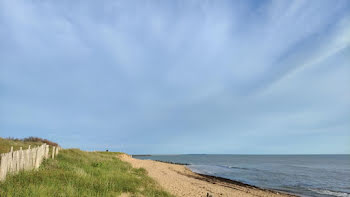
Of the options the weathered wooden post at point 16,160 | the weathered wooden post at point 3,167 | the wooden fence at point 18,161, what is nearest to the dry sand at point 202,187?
the wooden fence at point 18,161

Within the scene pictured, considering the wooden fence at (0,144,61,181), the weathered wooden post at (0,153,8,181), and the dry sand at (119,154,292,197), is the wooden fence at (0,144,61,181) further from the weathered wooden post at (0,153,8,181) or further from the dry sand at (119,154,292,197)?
the dry sand at (119,154,292,197)

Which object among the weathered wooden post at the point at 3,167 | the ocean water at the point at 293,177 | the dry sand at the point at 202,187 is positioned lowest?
the ocean water at the point at 293,177

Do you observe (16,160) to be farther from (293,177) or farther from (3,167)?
(293,177)

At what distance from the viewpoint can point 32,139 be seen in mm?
30109

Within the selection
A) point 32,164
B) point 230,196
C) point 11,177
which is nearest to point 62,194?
point 11,177

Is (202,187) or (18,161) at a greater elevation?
(18,161)

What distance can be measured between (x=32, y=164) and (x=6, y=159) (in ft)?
12.4

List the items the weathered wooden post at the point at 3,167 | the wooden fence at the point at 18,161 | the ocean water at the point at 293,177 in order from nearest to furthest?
the weathered wooden post at the point at 3,167, the wooden fence at the point at 18,161, the ocean water at the point at 293,177

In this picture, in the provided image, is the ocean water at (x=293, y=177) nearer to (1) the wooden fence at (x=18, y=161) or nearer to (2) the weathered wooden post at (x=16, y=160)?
(1) the wooden fence at (x=18, y=161)

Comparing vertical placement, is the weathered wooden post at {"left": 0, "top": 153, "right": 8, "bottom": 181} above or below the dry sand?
above

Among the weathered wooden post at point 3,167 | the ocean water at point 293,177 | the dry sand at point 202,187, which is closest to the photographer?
the weathered wooden post at point 3,167

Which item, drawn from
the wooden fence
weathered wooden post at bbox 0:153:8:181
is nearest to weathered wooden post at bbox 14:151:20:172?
the wooden fence

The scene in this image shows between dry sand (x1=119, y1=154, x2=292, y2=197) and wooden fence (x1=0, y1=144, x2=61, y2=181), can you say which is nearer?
wooden fence (x1=0, y1=144, x2=61, y2=181)

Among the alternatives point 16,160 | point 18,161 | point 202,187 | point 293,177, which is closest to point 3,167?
point 16,160
